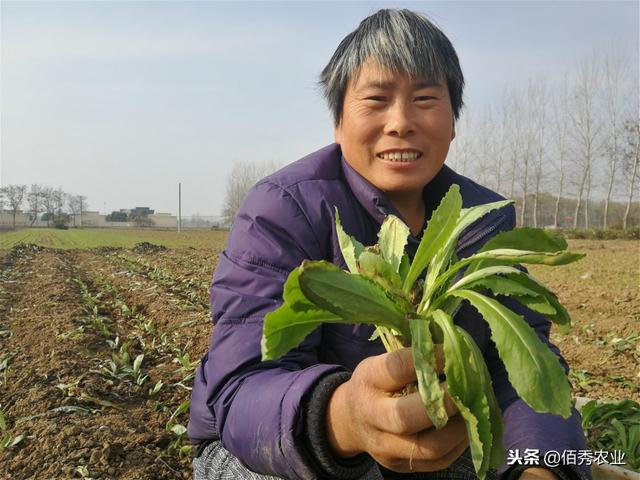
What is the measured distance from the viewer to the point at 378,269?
1243 millimetres

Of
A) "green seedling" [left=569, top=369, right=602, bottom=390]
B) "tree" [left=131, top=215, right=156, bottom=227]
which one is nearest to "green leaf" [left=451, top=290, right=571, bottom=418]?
"green seedling" [left=569, top=369, right=602, bottom=390]

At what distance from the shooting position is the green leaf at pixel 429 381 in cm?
106

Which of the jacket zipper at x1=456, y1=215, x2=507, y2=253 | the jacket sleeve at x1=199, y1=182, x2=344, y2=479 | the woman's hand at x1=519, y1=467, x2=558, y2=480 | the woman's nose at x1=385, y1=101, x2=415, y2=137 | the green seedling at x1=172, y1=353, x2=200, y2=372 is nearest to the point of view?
the jacket sleeve at x1=199, y1=182, x2=344, y2=479

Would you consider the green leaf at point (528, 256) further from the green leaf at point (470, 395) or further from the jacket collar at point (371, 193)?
the jacket collar at point (371, 193)

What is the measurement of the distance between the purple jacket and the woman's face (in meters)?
0.11

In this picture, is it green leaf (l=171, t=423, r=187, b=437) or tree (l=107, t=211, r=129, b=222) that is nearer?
green leaf (l=171, t=423, r=187, b=437)

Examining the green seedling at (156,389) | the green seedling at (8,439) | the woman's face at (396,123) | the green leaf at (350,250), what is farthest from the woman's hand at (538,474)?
the green seedling at (156,389)

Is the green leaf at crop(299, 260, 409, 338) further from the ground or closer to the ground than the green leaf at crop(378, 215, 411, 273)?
closer to the ground

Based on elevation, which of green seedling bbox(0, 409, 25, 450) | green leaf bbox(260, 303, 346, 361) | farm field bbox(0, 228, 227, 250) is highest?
green leaf bbox(260, 303, 346, 361)

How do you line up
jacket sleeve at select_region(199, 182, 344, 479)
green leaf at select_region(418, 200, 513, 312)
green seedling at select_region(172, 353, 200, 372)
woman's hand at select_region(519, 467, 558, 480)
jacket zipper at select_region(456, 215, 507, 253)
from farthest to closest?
1. green seedling at select_region(172, 353, 200, 372)
2. jacket zipper at select_region(456, 215, 507, 253)
3. woman's hand at select_region(519, 467, 558, 480)
4. jacket sleeve at select_region(199, 182, 344, 479)
5. green leaf at select_region(418, 200, 513, 312)

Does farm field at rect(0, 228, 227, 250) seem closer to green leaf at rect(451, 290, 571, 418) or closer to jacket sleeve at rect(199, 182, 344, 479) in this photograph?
jacket sleeve at rect(199, 182, 344, 479)

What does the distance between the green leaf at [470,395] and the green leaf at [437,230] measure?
0.73 ft

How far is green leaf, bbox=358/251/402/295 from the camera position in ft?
4.08

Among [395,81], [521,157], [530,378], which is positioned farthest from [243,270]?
[521,157]
